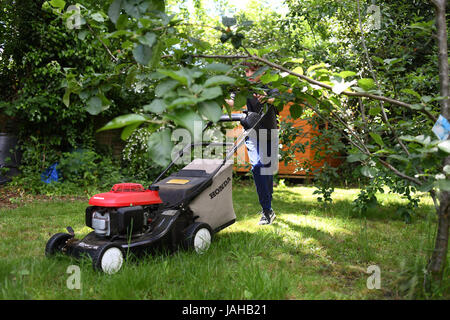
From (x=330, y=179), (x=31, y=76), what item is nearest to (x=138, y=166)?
(x=31, y=76)

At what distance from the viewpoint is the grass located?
184 cm

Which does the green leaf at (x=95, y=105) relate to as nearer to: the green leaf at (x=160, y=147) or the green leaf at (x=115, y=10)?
the green leaf at (x=115, y=10)

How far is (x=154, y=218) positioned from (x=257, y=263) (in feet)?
2.60

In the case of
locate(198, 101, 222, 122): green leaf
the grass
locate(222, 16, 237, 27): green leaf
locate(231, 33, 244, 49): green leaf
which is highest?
locate(222, 16, 237, 27): green leaf

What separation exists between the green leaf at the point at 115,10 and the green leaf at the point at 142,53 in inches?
5.5

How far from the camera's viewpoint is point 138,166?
652 cm

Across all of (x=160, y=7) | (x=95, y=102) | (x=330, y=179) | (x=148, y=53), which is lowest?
(x=330, y=179)

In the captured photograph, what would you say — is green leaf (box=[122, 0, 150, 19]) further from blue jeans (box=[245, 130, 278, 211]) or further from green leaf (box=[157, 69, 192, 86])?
blue jeans (box=[245, 130, 278, 211])

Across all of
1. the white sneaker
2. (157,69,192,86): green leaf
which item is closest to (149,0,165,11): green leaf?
(157,69,192,86): green leaf

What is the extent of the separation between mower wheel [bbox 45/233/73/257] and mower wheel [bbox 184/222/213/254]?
0.82 meters

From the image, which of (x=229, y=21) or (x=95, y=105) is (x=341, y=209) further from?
(x=95, y=105)

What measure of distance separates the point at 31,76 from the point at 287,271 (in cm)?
517

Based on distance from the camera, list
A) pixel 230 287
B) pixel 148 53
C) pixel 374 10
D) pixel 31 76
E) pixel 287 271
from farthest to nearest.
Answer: pixel 31 76 → pixel 374 10 → pixel 287 271 → pixel 230 287 → pixel 148 53
